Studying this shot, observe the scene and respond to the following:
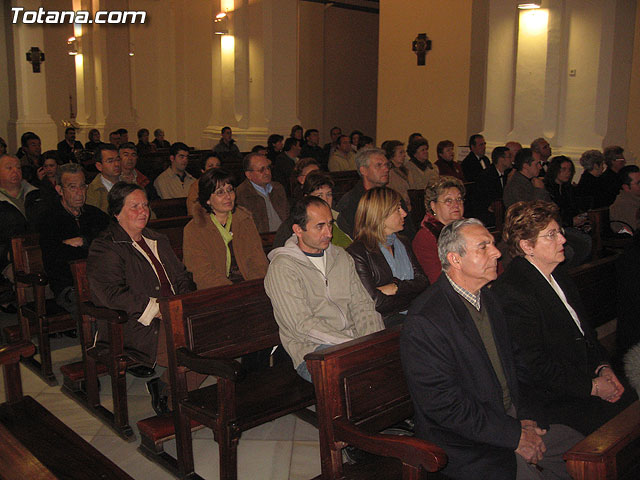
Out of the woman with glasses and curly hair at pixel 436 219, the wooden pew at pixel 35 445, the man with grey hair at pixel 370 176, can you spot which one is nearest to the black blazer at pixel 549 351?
the woman with glasses and curly hair at pixel 436 219

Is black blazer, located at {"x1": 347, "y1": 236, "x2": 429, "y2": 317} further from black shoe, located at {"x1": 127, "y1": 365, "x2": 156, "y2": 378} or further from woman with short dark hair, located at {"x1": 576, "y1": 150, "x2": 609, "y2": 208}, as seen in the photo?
woman with short dark hair, located at {"x1": 576, "y1": 150, "x2": 609, "y2": 208}

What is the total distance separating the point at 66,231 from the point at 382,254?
2.32 metres

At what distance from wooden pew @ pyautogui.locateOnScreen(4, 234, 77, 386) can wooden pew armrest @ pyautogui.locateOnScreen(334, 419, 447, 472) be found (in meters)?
2.84

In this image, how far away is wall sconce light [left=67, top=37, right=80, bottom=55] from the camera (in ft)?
62.2

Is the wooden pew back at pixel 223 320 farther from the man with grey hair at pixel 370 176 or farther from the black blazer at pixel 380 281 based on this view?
the man with grey hair at pixel 370 176

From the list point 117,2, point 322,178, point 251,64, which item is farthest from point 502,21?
point 117,2

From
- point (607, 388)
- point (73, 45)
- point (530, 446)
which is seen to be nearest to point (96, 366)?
point (530, 446)

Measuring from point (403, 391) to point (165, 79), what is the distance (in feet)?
51.5

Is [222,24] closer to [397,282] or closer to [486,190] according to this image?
[486,190]

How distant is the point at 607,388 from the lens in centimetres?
289

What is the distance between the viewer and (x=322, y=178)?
15.2 feet

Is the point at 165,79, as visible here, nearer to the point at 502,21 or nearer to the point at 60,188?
the point at 502,21

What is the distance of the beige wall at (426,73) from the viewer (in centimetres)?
1142

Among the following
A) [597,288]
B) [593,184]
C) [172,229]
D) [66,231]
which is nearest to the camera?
[597,288]
